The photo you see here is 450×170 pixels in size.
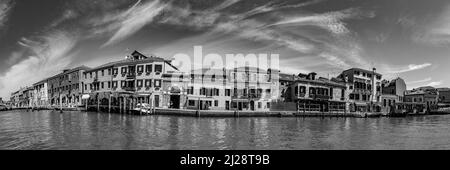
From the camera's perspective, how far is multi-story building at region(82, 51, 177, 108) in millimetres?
45281

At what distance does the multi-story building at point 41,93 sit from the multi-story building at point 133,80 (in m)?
28.6

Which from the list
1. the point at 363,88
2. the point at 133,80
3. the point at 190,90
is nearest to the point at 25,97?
the point at 133,80

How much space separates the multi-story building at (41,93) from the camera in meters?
70.9

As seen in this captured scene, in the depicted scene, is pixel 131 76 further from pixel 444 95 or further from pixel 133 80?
pixel 444 95

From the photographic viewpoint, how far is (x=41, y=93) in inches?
2904

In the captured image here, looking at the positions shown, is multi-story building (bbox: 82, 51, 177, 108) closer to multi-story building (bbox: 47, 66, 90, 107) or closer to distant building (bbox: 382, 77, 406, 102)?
multi-story building (bbox: 47, 66, 90, 107)

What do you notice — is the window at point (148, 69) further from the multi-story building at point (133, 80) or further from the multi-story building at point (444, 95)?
the multi-story building at point (444, 95)

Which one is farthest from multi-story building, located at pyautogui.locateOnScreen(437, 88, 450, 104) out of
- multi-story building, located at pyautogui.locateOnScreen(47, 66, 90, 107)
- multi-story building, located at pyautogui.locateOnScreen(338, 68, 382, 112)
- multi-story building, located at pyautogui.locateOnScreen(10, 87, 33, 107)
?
multi-story building, located at pyautogui.locateOnScreen(10, 87, 33, 107)

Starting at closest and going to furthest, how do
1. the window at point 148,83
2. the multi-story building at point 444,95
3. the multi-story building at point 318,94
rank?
the window at point 148,83 → the multi-story building at point 318,94 → the multi-story building at point 444,95

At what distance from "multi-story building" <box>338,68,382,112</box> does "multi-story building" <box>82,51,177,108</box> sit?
133 feet

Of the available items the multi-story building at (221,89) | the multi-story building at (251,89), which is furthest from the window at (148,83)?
the multi-story building at (251,89)

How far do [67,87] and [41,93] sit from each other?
64.3ft

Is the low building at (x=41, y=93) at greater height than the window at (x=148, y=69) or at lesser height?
lesser
